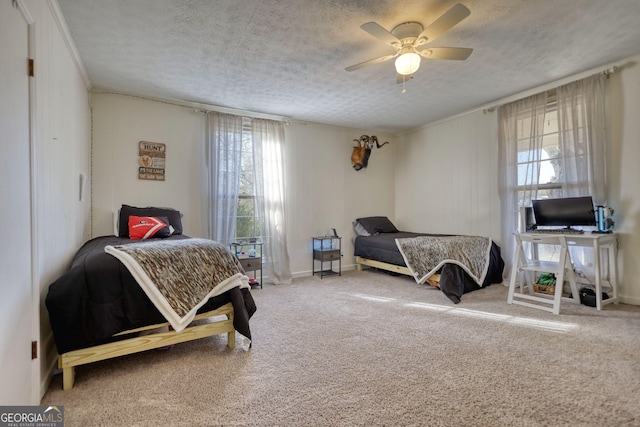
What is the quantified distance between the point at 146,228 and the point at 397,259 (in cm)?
313

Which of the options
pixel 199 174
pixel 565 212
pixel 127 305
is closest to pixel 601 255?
pixel 565 212

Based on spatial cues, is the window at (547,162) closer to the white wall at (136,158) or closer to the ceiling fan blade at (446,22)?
the ceiling fan blade at (446,22)

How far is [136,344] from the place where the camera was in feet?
6.12

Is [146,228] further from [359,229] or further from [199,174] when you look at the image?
[359,229]

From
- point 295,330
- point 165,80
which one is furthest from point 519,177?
point 165,80

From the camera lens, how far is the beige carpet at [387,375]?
57.0 inches

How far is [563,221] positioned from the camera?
325 cm

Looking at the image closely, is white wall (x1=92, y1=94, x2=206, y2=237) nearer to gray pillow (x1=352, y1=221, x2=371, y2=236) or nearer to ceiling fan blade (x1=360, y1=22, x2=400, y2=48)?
gray pillow (x1=352, y1=221, x2=371, y2=236)

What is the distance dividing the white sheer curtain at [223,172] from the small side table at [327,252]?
1.33 meters

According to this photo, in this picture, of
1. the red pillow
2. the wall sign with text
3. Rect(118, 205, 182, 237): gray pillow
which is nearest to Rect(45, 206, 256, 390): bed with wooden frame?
the red pillow

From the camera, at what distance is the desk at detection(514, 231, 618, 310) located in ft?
9.40

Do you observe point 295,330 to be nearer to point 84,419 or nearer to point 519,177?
point 84,419

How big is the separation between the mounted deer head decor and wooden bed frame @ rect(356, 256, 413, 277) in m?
1.62

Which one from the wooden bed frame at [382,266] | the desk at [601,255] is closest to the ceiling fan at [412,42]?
the desk at [601,255]
